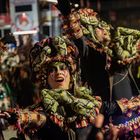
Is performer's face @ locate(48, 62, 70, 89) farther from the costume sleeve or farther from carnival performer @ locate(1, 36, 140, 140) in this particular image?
the costume sleeve

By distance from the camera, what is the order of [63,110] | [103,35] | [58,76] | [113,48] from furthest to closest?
1. [103,35]
2. [113,48]
3. [58,76]
4. [63,110]

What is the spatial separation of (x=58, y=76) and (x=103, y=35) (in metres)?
1.15

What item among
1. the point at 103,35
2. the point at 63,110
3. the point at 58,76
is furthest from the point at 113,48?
the point at 63,110

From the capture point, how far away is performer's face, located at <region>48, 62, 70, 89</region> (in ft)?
11.6

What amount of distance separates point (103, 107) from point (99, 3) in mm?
20865

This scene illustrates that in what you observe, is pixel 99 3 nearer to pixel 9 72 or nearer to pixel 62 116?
pixel 9 72

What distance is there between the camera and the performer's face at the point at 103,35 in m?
4.54

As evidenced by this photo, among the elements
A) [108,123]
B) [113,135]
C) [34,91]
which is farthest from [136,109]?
[34,91]

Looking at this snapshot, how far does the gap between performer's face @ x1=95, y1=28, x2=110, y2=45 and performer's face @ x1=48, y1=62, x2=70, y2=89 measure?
3.19 ft

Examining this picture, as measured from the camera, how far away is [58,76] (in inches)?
140

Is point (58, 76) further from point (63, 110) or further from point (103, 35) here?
point (103, 35)

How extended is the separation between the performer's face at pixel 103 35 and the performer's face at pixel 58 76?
0.97 metres

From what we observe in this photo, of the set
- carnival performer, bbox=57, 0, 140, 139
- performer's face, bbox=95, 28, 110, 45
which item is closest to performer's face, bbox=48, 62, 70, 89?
carnival performer, bbox=57, 0, 140, 139


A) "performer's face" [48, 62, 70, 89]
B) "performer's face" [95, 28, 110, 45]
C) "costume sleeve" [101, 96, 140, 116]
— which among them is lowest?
"costume sleeve" [101, 96, 140, 116]
